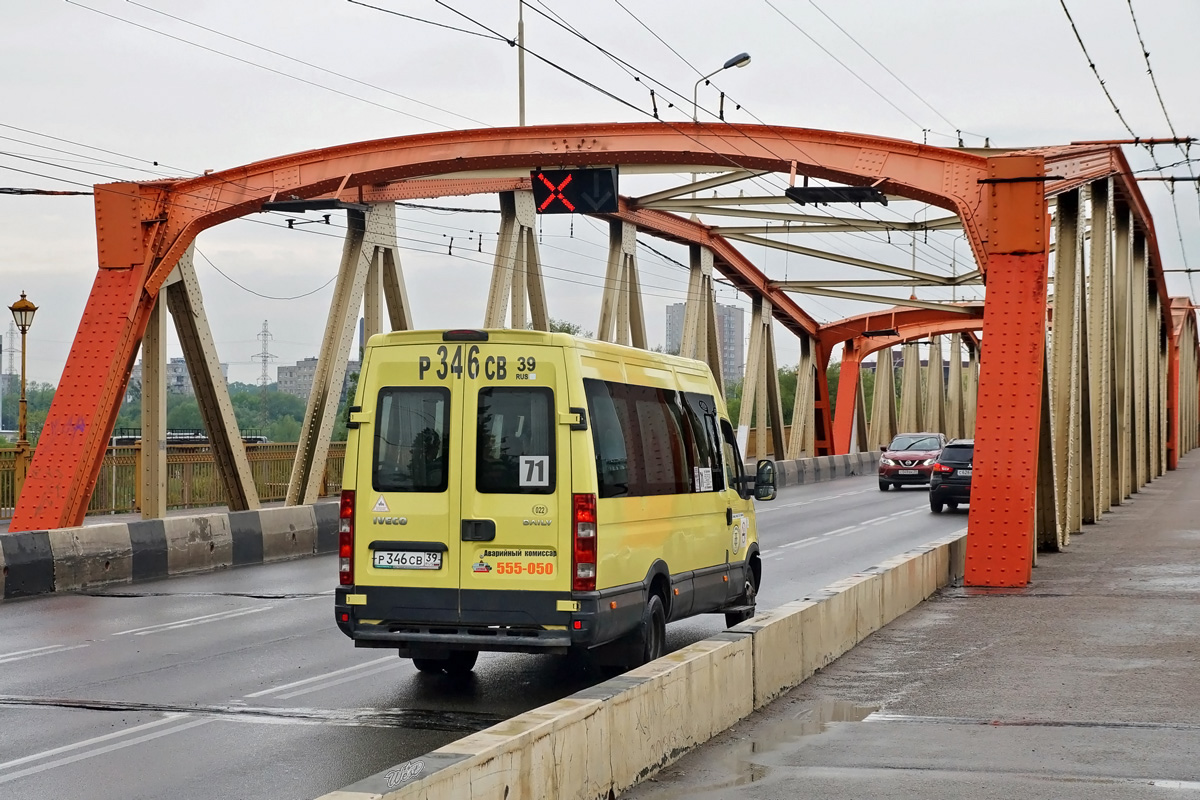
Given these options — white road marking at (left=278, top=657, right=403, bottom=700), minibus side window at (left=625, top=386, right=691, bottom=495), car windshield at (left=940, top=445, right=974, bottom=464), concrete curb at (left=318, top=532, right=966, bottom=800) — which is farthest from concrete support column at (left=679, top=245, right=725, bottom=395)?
white road marking at (left=278, top=657, right=403, bottom=700)

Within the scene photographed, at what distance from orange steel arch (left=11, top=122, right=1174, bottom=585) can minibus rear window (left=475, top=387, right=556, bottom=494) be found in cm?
799

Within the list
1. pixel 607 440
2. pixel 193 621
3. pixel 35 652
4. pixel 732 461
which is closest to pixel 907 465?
pixel 732 461

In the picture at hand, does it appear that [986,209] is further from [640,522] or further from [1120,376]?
[1120,376]

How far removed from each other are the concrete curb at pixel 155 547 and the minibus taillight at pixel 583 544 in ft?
28.6

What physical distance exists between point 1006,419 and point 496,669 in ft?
25.1

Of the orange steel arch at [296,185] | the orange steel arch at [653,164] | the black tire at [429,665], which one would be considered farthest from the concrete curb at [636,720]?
the orange steel arch at [296,185]

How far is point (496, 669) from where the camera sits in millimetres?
10359

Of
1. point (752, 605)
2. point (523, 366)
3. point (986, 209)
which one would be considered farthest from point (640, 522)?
point (986, 209)

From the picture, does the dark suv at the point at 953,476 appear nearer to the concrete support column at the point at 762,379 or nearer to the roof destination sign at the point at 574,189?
the roof destination sign at the point at 574,189

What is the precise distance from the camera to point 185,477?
27672mm

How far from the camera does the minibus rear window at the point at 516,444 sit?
8953mm

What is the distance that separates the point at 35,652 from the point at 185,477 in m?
16.9

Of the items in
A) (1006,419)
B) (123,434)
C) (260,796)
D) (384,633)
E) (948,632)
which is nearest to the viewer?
(260,796)

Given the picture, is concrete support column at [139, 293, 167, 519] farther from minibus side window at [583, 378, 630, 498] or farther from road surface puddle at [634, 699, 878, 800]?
road surface puddle at [634, 699, 878, 800]
